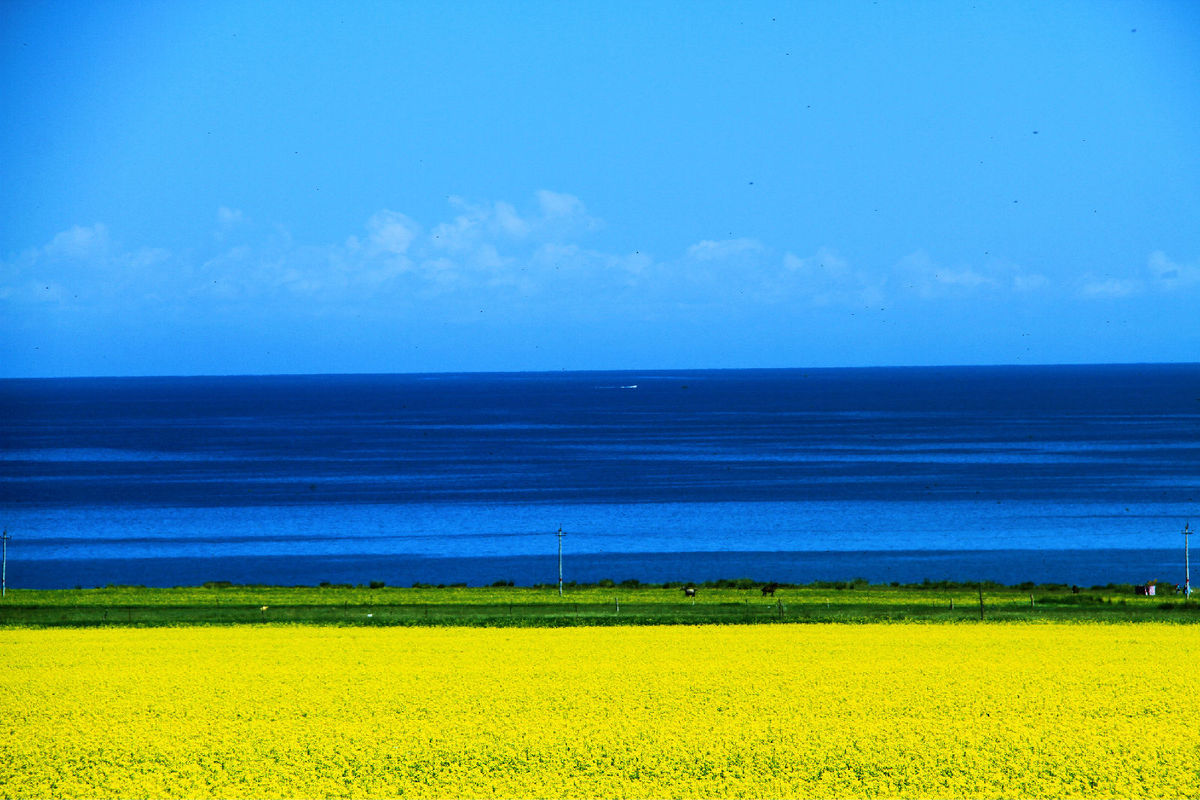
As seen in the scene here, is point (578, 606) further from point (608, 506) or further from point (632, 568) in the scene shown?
point (608, 506)

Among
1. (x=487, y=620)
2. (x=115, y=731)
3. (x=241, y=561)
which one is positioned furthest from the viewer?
(x=241, y=561)

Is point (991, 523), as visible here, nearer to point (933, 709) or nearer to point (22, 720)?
point (933, 709)

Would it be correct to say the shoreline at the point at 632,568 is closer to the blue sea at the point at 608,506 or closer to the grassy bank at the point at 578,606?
the blue sea at the point at 608,506

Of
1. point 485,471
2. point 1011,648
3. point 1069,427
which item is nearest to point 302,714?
point 1011,648

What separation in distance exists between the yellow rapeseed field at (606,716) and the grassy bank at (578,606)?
4.40 meters

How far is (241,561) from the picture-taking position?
61.0 meters

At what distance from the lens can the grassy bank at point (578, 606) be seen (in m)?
34.8

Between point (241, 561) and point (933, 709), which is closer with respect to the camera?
point (933, 709)

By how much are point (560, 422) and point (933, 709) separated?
529 ft

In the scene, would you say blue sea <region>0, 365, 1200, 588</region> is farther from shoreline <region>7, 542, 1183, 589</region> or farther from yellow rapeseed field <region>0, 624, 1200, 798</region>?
yellow rapeseed field <region>0, 624, 1200, 798</region>

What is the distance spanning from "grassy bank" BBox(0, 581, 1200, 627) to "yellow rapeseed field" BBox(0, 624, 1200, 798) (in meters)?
4.40

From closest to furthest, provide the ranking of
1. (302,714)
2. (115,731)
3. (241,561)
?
(115,731)
(302,714)
(241,561)

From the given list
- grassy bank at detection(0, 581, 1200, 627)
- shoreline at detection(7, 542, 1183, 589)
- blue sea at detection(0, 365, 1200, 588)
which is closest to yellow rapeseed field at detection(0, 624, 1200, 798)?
Result: grassy bank at detection(0, 581, 1200, 627)

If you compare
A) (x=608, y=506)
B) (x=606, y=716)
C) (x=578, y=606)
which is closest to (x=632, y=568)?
(x=578, y=606)
